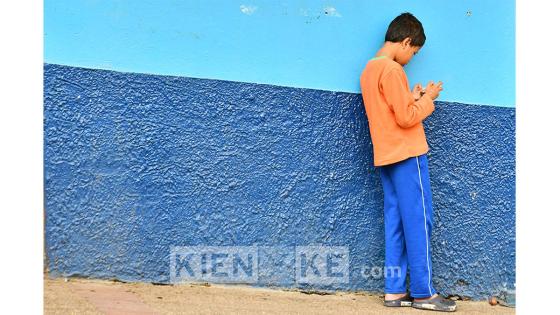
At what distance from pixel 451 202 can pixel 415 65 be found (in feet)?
2.62

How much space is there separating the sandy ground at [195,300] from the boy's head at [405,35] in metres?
1.34

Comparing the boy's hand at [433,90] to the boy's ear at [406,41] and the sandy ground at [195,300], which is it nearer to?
the boy's ear at [406,41]

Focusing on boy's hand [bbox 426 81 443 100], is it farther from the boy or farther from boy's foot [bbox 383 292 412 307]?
boy's foot [bbox 383 292 412 307]

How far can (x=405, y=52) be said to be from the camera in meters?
3.75

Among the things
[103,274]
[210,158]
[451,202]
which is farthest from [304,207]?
[103,274]

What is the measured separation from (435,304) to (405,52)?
53.0 inches

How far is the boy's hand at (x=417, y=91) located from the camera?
149 inches

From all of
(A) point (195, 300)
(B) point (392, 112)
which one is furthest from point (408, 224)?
(A) point (195, 300)

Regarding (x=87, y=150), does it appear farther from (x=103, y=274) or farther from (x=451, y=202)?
(x=451, y=202)

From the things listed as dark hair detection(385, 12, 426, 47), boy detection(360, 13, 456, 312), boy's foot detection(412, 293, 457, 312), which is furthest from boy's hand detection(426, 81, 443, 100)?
boy's foot detection(412, 293, 457, 312)

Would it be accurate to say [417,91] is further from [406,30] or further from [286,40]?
[286,40]

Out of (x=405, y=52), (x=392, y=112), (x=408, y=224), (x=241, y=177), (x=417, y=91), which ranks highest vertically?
(x=405, y=52)

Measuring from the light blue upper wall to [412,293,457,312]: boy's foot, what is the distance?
113 cm

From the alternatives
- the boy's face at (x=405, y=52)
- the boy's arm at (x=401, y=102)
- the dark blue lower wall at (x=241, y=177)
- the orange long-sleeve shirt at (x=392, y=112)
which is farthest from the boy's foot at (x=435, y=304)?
the boy's face at (x=405, y=52)
